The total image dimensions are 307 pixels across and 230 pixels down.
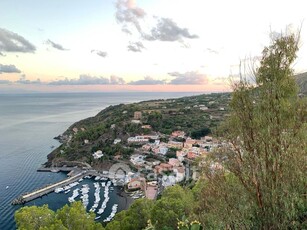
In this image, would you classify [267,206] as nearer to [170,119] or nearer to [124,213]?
[124,213]

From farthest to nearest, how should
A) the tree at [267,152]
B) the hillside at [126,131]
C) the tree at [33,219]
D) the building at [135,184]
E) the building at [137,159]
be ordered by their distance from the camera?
the hillside at [126,131], the building at [137,159], the building at [135,184], the tree at [33,219], the tree at [267,152]

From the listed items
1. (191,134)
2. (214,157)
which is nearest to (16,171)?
(191,134)

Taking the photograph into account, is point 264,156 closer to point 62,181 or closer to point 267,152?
point 267,152

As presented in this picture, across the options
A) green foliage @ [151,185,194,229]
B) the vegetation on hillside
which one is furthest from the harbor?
the vegetation on hillside

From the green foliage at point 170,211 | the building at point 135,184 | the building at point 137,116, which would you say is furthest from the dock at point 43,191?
the green foliage at point 170,211

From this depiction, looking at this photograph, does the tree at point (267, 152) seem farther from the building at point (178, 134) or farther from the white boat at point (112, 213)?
the building at point (178, 134)

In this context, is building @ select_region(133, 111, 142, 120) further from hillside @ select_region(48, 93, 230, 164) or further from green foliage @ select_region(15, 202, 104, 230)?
green foliage @ select_region(15, 202, 104, 230)

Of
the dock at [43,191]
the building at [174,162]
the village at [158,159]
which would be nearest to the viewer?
the dock at [43,191]

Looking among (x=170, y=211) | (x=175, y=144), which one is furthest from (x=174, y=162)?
(x=170, y=211)
